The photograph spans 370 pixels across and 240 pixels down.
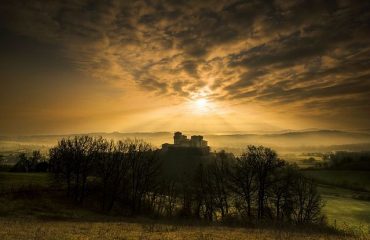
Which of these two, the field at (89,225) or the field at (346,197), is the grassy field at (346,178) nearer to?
the field at (346,197)

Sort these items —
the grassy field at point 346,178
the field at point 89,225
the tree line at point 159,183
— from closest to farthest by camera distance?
the field at point 89,225 < the tree line at point 159,183 < the grassy field at point 346,178

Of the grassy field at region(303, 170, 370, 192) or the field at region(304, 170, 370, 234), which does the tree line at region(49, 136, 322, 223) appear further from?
the grassy field at region(303, 170, 370, 192)

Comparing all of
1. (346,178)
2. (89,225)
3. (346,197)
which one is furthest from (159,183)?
(346,178)

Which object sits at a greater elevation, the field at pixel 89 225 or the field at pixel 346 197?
the field at pixel 89 225

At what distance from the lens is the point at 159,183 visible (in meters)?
86.7

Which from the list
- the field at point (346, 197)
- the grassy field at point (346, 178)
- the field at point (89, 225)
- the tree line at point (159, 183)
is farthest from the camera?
the grassy field at point (346, 178)

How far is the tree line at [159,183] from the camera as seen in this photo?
245ft

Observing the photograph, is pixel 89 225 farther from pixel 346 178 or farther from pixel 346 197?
pixel 346 178

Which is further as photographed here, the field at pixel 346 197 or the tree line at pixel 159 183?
the field at pixel 346 197

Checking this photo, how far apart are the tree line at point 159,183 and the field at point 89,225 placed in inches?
345

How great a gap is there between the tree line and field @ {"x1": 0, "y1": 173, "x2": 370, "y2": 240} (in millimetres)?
8760

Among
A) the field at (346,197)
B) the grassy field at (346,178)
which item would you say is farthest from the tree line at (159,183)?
the grassy field at (346,178)

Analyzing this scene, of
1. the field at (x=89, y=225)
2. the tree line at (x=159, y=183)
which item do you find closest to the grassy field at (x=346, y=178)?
the field at (x=89, y=225)

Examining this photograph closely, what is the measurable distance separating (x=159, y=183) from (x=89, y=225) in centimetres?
4714
